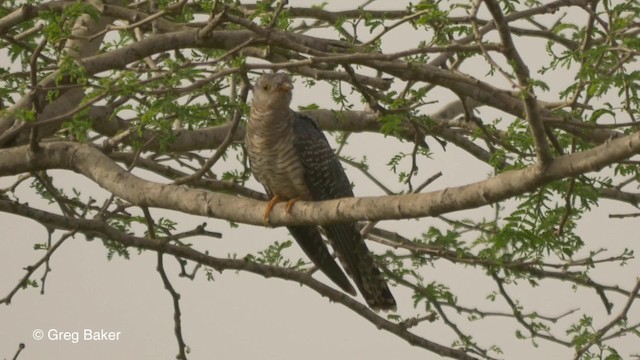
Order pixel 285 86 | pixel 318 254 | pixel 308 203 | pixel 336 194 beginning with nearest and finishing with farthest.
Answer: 1. pixel 308 203
2. pixel 285 86
3. pixel 336 194
4. pixel 318 254

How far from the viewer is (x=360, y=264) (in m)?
6.86

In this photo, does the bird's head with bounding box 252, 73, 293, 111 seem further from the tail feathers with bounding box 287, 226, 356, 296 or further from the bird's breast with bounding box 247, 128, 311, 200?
the tail feathers with bounding box 287, 226, 356, 296

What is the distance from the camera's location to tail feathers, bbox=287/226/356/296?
6.96 metres

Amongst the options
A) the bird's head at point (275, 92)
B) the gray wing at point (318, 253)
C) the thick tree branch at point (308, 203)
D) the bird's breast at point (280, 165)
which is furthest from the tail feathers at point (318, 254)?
the thick tree branch at point (308, 203)

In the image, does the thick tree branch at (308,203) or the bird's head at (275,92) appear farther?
the bird's head at (275,92)

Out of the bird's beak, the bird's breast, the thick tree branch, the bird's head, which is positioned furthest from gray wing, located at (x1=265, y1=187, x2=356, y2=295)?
the thick tree branch

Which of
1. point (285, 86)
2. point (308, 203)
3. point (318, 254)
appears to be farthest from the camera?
point (318, 254)

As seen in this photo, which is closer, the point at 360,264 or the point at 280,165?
the point at 280,165

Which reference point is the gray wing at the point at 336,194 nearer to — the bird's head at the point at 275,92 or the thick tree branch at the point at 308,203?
the bird's head at the point at 275,92

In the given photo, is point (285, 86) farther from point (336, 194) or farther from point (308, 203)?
point (308, 203)

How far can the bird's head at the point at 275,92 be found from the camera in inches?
263

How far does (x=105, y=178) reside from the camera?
5781 millimetres

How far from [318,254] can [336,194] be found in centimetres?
→ 42

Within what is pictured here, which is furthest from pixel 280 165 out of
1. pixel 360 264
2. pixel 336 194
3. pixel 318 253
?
pixel 360 264
